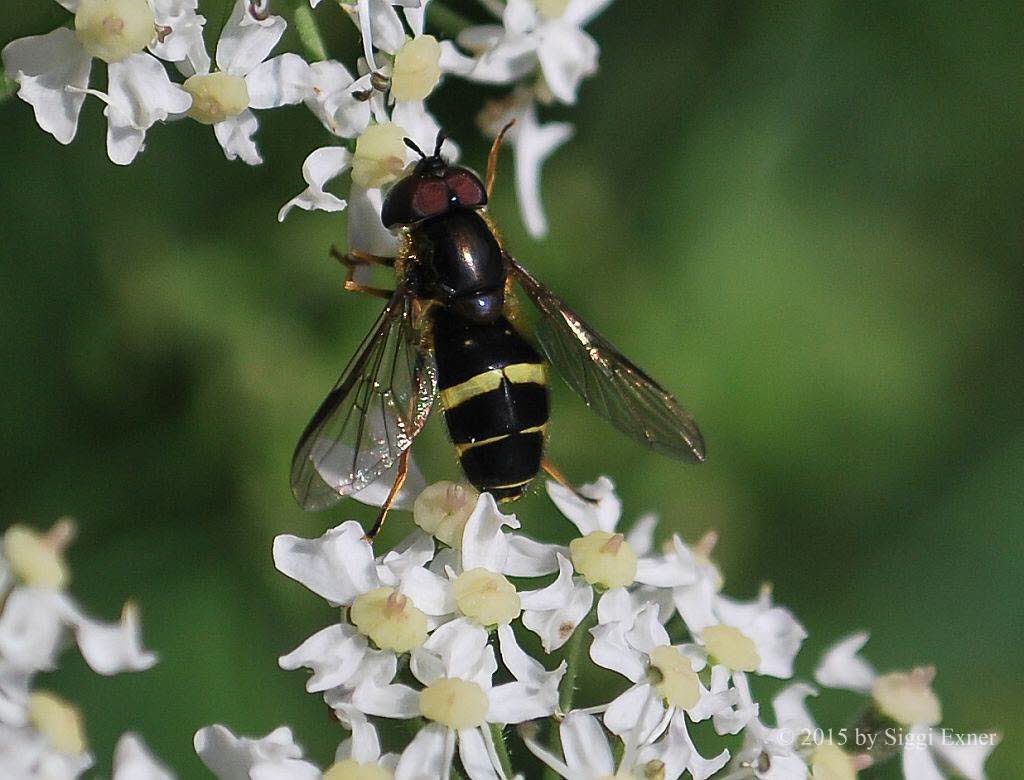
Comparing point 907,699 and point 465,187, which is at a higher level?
point 465,187

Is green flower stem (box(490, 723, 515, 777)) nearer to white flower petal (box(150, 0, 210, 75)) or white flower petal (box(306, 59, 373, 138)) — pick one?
white flower petal (box(306, 59, 373, 138))

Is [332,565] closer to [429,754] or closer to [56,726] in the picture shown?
[429,754]

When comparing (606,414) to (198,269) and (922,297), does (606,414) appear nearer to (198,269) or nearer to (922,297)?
(198,269)

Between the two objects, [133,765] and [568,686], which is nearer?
[133,765]

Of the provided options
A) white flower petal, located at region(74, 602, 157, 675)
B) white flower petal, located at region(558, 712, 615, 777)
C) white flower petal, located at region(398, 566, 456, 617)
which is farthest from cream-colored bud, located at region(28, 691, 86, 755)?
white flower petal, located at region(558, 712, 615, 777)

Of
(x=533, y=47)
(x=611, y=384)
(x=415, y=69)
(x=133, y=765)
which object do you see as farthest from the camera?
(x=533, y=47)

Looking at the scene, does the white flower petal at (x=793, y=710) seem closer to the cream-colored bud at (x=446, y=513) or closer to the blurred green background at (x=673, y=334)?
the cream-colored bud at (x=446, y=513)

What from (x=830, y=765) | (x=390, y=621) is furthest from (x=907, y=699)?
(x=390, y=621)
